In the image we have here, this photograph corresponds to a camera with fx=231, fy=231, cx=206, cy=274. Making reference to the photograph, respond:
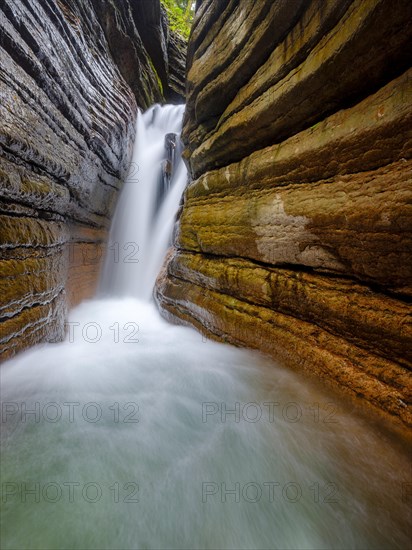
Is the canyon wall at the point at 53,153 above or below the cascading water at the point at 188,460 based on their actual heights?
above

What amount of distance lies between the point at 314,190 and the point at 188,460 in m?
3.15

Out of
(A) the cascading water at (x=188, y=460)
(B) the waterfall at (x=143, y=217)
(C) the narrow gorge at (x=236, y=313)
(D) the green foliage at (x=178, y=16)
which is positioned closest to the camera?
(A) the cascading water at (x=188, y=460)

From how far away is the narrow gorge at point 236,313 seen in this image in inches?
65.6

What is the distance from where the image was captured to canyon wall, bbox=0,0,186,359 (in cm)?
313

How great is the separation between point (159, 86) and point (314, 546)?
1657 cm

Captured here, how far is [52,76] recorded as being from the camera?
3977 millimetres

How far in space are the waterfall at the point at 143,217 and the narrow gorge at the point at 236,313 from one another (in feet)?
11.1

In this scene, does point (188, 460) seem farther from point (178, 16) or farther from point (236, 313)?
point (178, 16)

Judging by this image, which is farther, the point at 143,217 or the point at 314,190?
the point at 143,217

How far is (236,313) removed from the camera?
384 centimetres

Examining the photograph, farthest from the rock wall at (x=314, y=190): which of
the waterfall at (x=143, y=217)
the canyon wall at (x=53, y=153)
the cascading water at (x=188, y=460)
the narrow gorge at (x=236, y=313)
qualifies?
the waterfall at (x=143, y=217)

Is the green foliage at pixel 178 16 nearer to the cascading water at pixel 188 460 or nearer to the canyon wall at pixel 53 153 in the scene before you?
the canyon wall at pixel 53 153

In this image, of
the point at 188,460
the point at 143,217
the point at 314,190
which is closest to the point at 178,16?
the point at 143,217

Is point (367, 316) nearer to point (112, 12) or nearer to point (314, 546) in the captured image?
point (314, 546)
